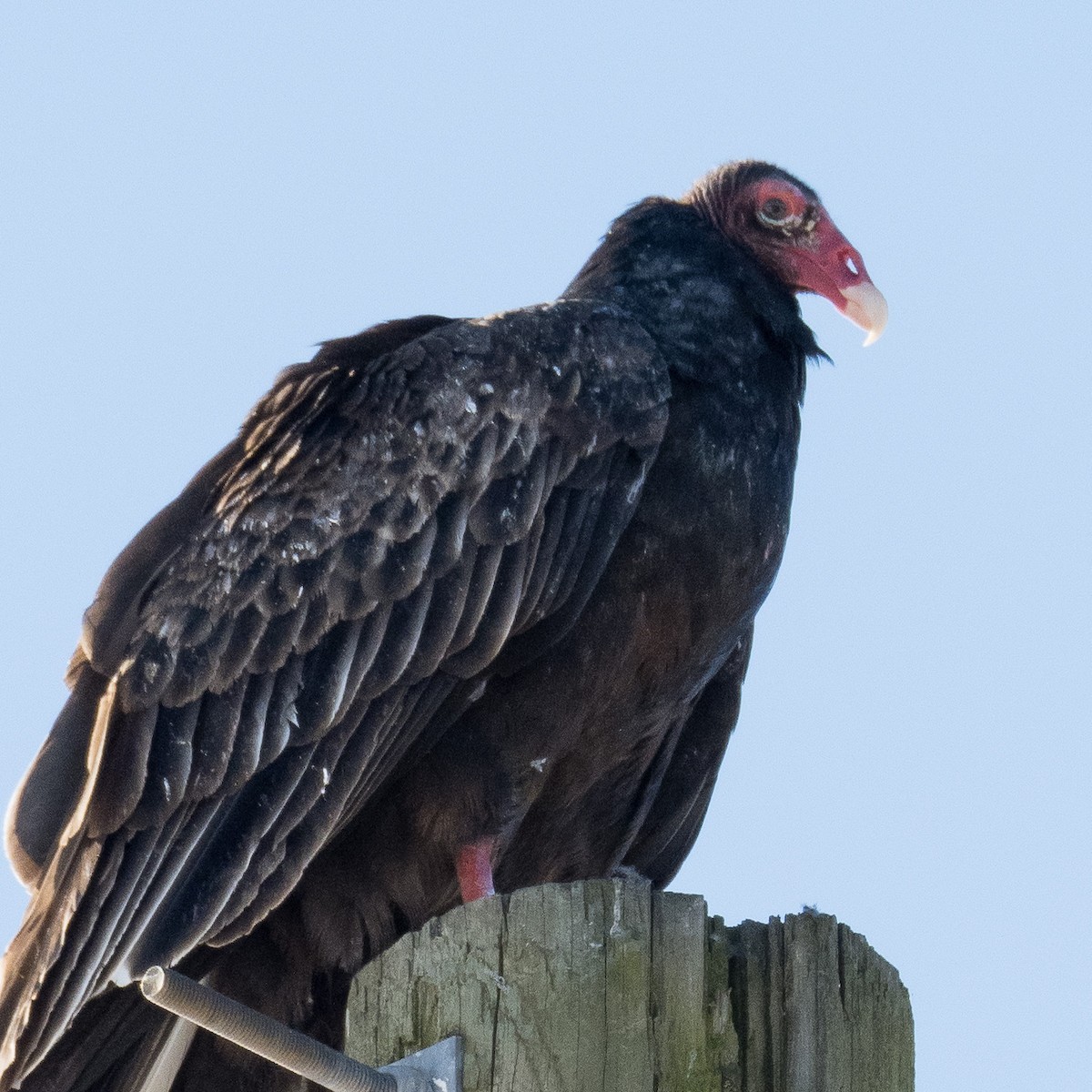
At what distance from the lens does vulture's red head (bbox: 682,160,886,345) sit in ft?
16.4

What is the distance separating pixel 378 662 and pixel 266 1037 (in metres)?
1.63

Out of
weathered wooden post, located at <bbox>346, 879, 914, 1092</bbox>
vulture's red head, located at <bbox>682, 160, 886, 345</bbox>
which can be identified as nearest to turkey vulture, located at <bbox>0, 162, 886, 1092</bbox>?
vulture's red head, located at <bbox>682, 160, 886, 345</bbox>

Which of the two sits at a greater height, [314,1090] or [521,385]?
[521,385]

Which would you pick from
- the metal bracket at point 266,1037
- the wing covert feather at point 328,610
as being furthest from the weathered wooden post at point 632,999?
the wing covert feather at point 328,610

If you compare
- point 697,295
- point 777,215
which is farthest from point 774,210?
point 697,295

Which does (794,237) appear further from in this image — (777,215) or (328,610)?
(328,610)

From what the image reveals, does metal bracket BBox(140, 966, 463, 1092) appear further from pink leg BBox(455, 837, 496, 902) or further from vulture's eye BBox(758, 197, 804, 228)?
vulture's eye BBox(758, 197, 804, 228)

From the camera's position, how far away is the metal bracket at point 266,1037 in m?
2.46

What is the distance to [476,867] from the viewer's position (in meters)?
4.22

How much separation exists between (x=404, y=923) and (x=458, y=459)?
106 cm

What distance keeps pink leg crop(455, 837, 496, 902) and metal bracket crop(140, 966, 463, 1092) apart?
5.15 ft

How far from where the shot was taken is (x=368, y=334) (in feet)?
15.4

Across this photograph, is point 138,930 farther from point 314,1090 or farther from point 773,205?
point 773,205

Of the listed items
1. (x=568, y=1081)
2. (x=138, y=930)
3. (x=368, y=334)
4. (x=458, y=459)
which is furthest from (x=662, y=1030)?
Result: (x=368, y=334)
